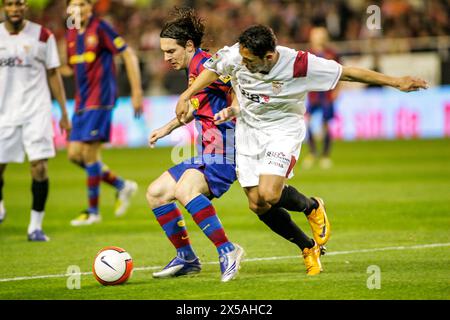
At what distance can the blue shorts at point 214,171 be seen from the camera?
7094 mm

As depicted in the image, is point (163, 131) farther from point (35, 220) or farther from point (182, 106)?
point (35, 220)

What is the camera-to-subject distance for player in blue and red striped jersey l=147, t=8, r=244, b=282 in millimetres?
7074

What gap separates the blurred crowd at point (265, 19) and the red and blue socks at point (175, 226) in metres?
15.9

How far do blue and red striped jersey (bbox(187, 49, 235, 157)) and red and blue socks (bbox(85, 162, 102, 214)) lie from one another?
421cm

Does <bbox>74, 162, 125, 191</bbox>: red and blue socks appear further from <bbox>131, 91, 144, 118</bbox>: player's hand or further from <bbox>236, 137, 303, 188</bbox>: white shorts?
<bbox>236, 137, 303, 188</bbox>: white shorts

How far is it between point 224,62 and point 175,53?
61 centimetres

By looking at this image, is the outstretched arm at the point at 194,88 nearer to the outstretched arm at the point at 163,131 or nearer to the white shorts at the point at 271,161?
the outstretched arm at the point at 163,131

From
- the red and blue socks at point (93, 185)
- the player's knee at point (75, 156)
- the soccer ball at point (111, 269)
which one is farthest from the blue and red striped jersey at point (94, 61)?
the soccer ball at point (111, 269)

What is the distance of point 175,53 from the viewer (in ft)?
23.5

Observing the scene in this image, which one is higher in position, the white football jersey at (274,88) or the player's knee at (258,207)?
the white football jersey at (274,88)

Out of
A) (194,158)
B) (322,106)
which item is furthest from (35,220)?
(322,106)

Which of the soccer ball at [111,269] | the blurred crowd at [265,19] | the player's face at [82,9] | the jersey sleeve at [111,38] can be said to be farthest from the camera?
the blurred crowd at [265,19]
